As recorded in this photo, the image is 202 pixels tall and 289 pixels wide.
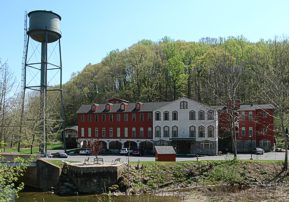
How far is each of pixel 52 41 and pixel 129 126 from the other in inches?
844

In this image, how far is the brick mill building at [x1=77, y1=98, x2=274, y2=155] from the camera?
62344 mm

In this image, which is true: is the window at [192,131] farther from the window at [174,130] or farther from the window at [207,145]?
the window at [174,130]

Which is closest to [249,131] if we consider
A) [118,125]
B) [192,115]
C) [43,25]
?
[192,115]

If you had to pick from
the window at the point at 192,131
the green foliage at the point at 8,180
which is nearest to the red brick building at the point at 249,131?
the window at the point at 192,131

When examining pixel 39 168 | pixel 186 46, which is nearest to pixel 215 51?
pixel 186 46

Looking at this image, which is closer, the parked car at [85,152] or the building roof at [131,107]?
the parked car at [85,152]

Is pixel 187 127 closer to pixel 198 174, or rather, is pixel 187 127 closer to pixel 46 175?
pixel 198 174

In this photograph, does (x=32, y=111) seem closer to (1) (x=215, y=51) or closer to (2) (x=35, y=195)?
(2) (x=35, y=195)

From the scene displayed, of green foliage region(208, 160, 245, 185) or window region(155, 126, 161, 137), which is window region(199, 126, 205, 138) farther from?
green foliage region(208, 160, 245, 185)

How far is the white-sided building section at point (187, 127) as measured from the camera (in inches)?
2434

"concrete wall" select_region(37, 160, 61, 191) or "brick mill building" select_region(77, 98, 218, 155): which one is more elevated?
"brick mill building" select_region(77, 98, 218, 155)

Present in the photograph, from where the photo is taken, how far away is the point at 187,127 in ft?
207

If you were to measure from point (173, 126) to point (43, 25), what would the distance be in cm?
2578

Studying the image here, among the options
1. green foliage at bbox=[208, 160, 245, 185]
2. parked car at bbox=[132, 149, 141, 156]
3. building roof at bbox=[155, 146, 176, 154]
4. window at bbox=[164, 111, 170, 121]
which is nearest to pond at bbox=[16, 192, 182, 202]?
green foliage at bbox=[208, 160, 245, 185]
